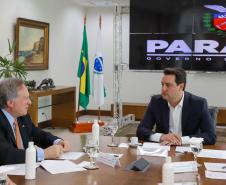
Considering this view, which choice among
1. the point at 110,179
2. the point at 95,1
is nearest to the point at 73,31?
the point at 95,1

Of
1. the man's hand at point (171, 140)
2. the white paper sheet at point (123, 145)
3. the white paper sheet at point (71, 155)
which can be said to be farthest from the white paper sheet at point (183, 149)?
the white paper sheet at point (71, 155)

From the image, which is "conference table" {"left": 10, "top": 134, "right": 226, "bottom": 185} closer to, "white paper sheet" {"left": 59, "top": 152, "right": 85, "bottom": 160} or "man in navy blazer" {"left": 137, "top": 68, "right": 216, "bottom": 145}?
"white paper sheet" {"left": 59, "top": 152, "right": 85, "bottom": 160}

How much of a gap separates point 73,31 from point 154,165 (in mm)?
6507

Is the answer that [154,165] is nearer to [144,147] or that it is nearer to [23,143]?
[144,147]

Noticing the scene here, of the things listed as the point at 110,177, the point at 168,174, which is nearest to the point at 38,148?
the point at 110,177

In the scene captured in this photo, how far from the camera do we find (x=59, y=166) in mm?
1951

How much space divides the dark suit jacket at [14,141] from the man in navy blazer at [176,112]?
745mm

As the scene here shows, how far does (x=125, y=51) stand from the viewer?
8.42 metres

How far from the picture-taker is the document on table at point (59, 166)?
6.18 ft

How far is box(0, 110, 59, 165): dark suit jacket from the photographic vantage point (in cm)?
198

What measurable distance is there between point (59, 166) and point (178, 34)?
501 centimetres

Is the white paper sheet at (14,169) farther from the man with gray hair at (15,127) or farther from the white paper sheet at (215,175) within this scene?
the white paper sheet at (215,175)

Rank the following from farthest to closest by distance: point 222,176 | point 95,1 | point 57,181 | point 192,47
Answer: point 95,1 < point 192,47 < point 222,176 < point 57,181

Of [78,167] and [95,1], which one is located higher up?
[95,1]
